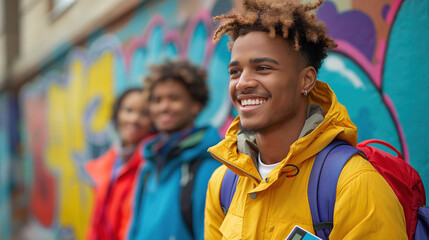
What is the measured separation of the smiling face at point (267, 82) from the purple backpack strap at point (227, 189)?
0.96 feet

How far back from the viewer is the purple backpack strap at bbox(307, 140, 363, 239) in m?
1.84

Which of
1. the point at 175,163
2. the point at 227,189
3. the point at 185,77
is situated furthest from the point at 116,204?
the point at 227,189

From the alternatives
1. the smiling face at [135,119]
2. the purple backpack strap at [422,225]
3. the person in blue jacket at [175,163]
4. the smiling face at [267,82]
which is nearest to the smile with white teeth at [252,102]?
the smiling face at [267,82]

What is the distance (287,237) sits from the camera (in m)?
1.86

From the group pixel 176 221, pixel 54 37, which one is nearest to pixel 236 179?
pixel 176 221

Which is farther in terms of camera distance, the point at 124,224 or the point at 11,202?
the point at 11,202

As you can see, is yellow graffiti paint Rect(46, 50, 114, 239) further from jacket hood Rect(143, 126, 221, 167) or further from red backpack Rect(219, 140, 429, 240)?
red backpack Rect(219, 140, 429, 240)

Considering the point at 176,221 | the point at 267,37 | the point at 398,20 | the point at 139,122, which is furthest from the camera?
the point at 139,122

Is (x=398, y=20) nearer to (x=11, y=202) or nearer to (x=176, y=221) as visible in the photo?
(x=176, y=221)

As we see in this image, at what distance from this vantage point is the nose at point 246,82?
212 cm

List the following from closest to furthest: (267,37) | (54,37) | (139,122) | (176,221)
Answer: (267,37) < (176,221) < (139,122) < (54,37)

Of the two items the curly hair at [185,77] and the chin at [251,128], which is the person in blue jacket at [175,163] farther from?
the chin at [251,128]

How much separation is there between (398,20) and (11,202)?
954cm

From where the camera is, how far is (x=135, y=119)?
16.2ft
